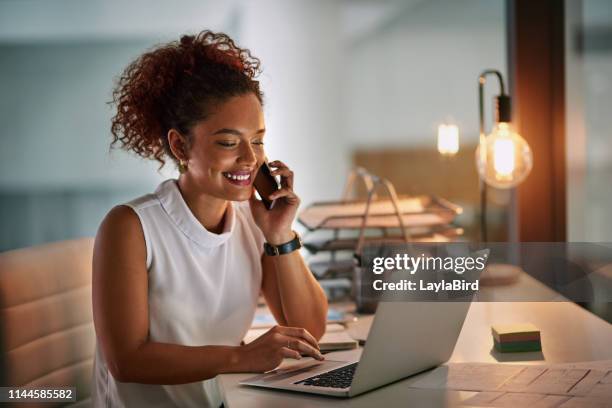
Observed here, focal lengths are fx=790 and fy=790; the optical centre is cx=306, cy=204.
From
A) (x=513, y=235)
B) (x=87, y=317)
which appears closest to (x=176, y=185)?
(x=87, y=317)

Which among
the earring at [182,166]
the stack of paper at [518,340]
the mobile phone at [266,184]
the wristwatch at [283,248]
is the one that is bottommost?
the stack of paper at [518,340]

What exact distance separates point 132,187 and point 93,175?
0.98ft

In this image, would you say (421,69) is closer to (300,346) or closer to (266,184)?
(266,184)

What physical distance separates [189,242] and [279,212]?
0.21 meters

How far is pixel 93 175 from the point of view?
5.47 m

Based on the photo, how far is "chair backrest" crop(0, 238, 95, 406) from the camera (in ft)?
4.69

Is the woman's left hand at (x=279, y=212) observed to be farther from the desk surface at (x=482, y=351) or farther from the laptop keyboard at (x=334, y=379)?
the laptop keyboard at (x=334, y=379)

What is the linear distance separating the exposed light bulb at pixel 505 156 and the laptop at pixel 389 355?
832 millimetres

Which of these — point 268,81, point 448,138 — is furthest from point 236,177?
point 268,81

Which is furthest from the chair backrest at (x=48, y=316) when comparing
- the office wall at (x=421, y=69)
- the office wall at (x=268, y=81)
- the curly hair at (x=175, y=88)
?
the office wall at (x=421, y=69)

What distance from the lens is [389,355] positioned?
1151 mm

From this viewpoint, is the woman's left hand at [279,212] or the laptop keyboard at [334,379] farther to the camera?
the woman's left hand at [279,212]

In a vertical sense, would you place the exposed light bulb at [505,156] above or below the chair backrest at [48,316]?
above

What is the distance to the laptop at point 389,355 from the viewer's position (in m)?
1.11
